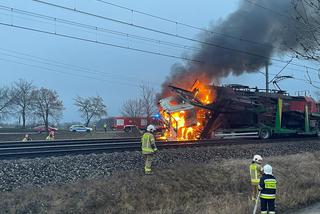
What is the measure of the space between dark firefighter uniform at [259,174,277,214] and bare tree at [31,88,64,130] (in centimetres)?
6629

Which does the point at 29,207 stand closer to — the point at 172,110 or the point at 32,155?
the point at 32,155

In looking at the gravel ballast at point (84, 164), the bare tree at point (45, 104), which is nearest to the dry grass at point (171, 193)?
the gravel ballast at point (84, 164)

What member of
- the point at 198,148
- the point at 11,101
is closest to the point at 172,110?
the point at 198,148

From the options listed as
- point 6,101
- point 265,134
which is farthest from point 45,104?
point 265,134

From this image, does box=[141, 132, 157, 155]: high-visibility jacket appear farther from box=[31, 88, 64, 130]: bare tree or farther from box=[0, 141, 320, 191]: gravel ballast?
box=[31, 88, 64, 130]: bare tree

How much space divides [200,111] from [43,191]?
40.0ft

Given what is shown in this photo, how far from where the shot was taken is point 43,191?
10297 mm

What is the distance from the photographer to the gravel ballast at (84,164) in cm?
1073

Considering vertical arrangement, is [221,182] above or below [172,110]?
below

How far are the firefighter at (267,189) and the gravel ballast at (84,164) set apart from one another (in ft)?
15.2

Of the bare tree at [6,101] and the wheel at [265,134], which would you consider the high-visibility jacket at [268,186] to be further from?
the bare tree at [6,101]

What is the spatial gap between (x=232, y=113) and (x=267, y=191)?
1373 cm

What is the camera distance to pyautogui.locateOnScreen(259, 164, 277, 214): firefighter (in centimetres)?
943

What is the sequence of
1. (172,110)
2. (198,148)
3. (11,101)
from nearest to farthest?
(198,148)
(172,110)
(11,101)
